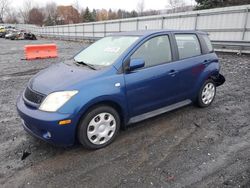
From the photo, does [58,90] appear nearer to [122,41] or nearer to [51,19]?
[122,41]

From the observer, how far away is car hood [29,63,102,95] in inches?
131

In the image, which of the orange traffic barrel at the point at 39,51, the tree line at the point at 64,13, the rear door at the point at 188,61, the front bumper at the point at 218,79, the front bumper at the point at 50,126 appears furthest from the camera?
the tree line at the point at 64,13

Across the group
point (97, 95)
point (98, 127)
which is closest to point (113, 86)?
point (97, 95)

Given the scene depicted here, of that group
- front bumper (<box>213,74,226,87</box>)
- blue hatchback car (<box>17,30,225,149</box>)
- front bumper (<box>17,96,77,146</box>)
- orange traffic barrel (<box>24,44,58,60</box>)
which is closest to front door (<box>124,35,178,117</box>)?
blue hatchback car (<box>17,30,225,149</box>)

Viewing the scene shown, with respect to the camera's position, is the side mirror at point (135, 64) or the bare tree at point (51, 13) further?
the bare tree at point (51, 13)

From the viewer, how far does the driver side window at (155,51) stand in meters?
3.95

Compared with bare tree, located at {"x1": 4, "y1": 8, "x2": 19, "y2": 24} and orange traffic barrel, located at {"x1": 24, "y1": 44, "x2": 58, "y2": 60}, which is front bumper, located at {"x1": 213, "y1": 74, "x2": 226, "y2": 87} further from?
bare tree, located at {"x1": 4, "y1": 8, "x2": 19, "y2": 24}

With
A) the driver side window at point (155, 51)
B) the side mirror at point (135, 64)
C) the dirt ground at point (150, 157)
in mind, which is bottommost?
the dirt ground at point (150, 157)

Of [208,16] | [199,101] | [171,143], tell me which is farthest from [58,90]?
[208,16]

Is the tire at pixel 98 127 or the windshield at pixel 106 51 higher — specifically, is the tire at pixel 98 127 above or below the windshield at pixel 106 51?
below

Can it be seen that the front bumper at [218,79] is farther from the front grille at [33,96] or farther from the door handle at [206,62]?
the front grille at [33,96]

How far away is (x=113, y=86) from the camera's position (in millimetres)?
3488

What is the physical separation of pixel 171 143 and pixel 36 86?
2.28 metres

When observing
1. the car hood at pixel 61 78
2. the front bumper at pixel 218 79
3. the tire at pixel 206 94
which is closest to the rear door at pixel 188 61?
the tire at pixel 206 94
